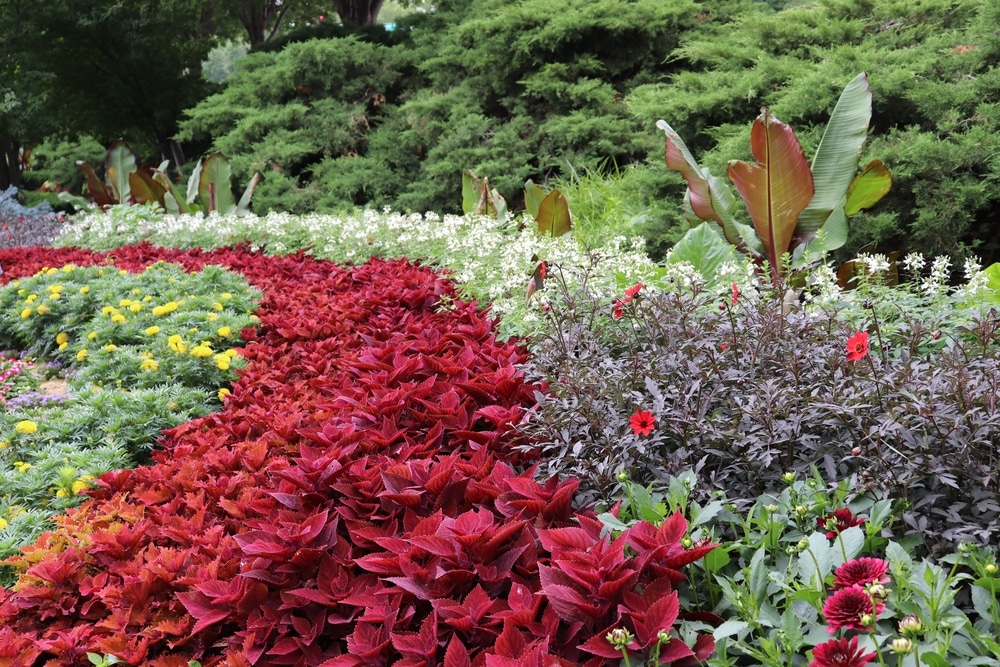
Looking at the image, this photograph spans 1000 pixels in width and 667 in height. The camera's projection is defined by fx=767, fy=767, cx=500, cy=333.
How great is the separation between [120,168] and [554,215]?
10.4 metres

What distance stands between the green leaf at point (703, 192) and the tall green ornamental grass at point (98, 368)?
8.32 ft

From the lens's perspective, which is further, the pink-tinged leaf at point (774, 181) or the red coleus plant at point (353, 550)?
the pink-tinged leaf at point (774, 181)

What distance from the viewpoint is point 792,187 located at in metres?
3.86

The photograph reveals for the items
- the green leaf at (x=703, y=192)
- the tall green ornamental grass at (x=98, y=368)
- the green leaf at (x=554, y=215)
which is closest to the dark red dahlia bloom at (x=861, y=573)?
the tall green ornamental grass at (x=98, y=368)

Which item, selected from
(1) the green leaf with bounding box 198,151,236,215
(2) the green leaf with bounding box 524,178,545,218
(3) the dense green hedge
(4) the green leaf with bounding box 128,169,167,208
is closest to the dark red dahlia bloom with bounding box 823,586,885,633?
(3) the dense green hedge

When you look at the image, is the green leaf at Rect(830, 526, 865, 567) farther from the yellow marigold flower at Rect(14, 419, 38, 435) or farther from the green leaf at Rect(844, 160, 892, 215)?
the green leaf at Rect(844, 160, 892, 215)

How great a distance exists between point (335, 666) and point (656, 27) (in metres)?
9.72

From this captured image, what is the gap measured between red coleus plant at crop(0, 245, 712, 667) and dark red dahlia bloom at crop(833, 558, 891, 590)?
0.31 metres

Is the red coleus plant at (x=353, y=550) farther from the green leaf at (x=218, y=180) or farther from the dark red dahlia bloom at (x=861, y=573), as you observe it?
the green leaf at (x=218, y=180)

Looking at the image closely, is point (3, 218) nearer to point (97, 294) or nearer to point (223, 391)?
point (97, 294)

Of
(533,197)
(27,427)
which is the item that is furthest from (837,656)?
(533,197)

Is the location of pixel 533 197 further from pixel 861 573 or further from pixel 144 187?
pixel 144 187

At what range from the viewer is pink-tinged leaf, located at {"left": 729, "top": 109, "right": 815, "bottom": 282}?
3764mm

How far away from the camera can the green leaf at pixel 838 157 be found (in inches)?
163
